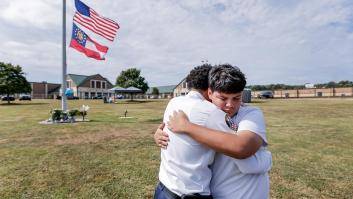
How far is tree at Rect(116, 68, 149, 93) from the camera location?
63156mm

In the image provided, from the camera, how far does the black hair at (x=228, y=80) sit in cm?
171

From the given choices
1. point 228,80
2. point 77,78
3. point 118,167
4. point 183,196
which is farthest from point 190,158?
point 77,78

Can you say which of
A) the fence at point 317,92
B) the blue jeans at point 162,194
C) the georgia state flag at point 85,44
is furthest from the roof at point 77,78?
the blue jeans at point 162,194

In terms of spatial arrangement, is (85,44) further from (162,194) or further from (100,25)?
(162,194)

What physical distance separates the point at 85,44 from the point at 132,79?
49499 mm

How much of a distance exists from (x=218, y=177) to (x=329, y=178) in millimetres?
4654

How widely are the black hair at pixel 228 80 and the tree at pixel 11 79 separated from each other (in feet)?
151

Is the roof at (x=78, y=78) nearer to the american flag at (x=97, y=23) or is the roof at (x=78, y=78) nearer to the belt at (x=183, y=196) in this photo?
the american flag at (x=97, y=23)

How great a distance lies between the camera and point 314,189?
4.82m

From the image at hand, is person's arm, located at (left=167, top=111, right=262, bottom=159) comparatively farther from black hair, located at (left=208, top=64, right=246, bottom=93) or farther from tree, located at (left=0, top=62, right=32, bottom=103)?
tree, located at (left=0, top=62, right=32, bottom=103)

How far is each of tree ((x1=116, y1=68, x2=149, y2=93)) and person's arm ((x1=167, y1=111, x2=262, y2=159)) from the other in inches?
2445

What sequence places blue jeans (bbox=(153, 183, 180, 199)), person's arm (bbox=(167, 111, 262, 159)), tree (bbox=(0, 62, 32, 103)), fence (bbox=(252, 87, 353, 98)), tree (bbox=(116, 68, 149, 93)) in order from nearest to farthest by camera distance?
person's arm (bbox=(167, 111, 262, 159)), blue jeans (bbox=(153, 183, 180, 199)), tree (bbox=(0, 62, 32, 103)), tree (bbox=(116, 68, 149, 93)), fence (bbox=(252, 87, 353, 98))

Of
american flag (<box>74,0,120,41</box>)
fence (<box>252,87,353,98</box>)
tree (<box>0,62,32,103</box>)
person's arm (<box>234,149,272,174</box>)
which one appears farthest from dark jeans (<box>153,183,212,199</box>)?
fence (<box>252,87,353,98</box>)

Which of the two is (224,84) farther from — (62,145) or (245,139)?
(62,145)
